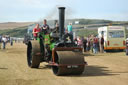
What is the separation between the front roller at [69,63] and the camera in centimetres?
883

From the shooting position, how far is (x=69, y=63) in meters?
8.91

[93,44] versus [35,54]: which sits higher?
[35,54]

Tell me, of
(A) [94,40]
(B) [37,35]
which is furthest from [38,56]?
(A) [94,40]

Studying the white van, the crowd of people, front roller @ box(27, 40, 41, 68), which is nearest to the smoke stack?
front roller @ box(27, 40, 41, 68)

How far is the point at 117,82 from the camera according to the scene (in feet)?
25.9

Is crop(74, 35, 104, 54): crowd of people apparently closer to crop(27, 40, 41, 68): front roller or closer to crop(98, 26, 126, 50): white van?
crop(98, 26, 126, 50): white van

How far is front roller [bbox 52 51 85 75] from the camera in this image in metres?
8.83

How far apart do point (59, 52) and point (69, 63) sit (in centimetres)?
54

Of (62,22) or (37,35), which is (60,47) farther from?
(37,35)

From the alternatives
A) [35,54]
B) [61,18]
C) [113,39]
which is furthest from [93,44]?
[61,18]

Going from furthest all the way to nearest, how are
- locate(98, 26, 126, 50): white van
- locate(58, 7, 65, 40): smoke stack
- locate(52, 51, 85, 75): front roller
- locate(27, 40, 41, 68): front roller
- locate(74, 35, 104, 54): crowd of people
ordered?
1. locate(98, 26, 126, 50): white van
2. locate(74, 35, 104, 54): crowd of people
3. locate(27, 40, 41, 68): front roller
4. locate(58, 7, 65, 40): smoke stack
5. locate(52, 51, 85, 75): front roller

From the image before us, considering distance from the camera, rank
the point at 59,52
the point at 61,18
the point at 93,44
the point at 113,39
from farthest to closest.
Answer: the point at 113,39 < the point at 93,44 < the point at 61,18 < the point at 59,52

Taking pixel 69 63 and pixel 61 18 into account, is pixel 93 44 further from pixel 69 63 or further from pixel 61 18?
pixel 69 63

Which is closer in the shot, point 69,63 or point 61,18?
point 69,63
